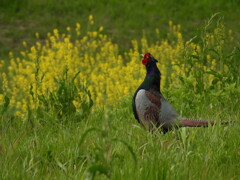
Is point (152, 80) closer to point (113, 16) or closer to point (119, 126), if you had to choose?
point (119, 126)

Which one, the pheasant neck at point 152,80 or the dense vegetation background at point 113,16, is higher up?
the dense vegetation background at point 113,16

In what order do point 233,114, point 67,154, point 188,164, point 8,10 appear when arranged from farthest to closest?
point 8,10 < point 233,114 < point 67,154 < point 188,164

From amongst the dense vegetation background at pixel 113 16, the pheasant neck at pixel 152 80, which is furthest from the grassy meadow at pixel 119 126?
the dense vegetation background at pixel 113 16

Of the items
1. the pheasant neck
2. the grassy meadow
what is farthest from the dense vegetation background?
the pheasant neck

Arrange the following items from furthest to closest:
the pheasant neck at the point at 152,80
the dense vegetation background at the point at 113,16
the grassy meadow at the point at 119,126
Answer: the dense vegetation background at the point at 113,16 → the pheasant neck at the point at 152,80 → the grassy meadow at the point at 119,126

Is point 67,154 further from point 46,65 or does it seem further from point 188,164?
point 46,65

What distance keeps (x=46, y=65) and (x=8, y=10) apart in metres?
8.06

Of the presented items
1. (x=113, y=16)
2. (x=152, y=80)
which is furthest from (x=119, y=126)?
(x=113, y=16)

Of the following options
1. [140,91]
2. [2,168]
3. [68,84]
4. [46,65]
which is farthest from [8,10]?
[2,168]

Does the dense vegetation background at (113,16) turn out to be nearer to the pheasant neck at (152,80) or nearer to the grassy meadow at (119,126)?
the grassy meadow at (119,126)

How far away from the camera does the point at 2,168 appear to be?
305 cm

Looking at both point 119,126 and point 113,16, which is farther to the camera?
point 113,16

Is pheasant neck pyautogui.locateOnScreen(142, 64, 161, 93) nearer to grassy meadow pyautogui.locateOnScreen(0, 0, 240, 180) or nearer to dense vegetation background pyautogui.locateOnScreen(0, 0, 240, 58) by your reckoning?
grassy meadow pyautogui.locateOnScreen(0, 0, 240, 180)

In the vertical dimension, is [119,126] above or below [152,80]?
below
